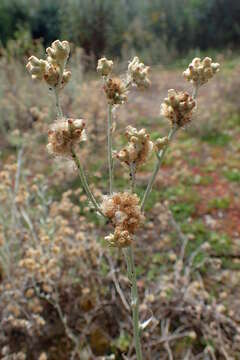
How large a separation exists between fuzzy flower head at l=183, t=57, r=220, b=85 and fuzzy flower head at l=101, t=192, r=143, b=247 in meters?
0.39

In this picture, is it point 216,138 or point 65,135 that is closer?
point 65,135

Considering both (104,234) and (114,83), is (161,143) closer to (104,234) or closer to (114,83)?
(114,83)

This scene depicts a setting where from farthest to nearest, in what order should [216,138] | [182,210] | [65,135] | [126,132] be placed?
1. [216,138]
2. [182,210]
3. [126,132]
4. [65,135]

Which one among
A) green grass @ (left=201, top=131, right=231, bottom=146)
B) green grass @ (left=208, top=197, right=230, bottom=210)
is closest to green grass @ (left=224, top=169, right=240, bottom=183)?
green grass @ (left=208, top=197, right=230, bottom=210)

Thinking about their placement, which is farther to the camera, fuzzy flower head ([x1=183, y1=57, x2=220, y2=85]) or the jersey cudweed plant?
fuzzy flower head ([x1=183, y1=57, x2=220, y2=85])

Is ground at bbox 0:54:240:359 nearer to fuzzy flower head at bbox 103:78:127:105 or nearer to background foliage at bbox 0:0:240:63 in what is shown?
fuzzy flower head at bbox 103:78:127:105

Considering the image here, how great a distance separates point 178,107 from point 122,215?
333 mm

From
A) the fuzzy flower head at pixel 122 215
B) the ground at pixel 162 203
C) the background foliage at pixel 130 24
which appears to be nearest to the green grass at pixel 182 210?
the ground at pixel 162 203

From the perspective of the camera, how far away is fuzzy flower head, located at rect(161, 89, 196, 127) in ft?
3.58

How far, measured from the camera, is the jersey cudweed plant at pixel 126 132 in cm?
104

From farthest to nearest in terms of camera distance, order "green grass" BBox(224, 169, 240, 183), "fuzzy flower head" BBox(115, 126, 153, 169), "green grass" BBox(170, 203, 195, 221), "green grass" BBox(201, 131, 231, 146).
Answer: "green grass" BBox(201, 131, 231, 146) → "green grass" BBox(224, 169, 240, 183) → "green grass" BBox(170, 203, 195, 221) → "fuzzy flower head" BBox(115, 126, 153, 169)

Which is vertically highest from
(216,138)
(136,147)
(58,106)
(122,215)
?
(216,138)

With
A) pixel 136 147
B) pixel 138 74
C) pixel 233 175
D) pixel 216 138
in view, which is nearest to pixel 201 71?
pixel 138 74

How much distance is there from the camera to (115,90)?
1.16 m
